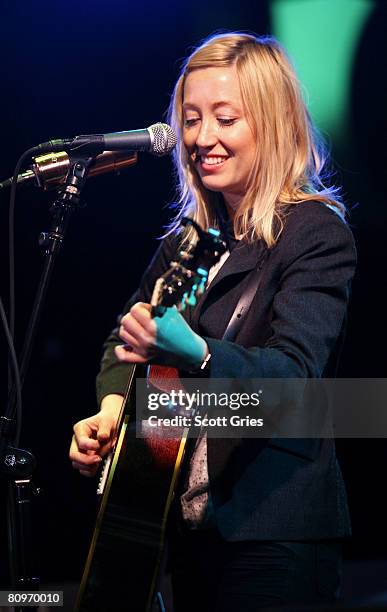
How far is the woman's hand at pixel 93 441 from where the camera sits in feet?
7.14

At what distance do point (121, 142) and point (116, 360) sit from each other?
0.73 metres

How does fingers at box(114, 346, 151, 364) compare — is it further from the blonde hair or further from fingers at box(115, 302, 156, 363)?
the blonde hair

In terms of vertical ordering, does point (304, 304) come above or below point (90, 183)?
above

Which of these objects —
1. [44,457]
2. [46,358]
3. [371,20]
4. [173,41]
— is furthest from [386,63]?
[44,457]

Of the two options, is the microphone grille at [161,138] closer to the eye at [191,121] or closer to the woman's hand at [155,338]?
the eye at [191,121]

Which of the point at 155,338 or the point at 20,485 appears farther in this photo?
the point at 20,485

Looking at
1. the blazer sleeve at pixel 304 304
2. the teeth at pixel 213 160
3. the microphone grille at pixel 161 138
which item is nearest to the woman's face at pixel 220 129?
the teeth at pixel 213 160

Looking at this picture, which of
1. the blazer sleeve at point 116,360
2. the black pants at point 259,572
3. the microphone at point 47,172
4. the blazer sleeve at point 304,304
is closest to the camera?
the blazer sleeve at point 304,304

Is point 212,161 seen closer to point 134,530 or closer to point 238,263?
point 238,263

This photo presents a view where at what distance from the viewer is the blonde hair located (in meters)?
2.06

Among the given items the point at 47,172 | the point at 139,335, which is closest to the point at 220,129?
the point at 47,172

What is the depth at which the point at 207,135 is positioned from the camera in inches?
83.6

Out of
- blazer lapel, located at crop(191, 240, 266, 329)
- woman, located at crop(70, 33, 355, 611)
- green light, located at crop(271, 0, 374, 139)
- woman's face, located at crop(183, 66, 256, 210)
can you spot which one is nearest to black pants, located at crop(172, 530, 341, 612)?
woman, located at crop(70, 33, 355, 611)

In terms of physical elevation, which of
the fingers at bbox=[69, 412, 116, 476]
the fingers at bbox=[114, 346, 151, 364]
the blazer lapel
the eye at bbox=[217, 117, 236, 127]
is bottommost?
the fingers at bbox=[69, 412, 116, 476]
